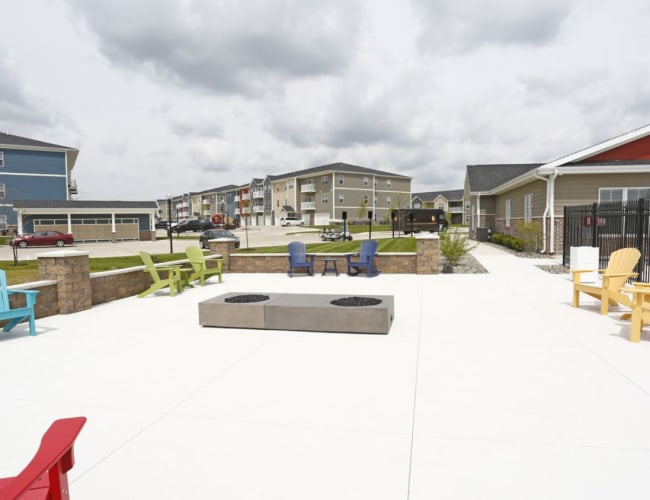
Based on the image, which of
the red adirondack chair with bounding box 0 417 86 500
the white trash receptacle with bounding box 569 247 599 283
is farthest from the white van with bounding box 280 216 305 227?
the red adirondack chair with bounding box 0 417 86 500

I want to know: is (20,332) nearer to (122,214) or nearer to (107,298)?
(107,298)

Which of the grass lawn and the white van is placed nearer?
the grass lawn

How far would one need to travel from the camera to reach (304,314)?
21.9 ft

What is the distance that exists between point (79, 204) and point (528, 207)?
1531 inches

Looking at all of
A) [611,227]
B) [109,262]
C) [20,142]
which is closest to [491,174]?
[611,227]

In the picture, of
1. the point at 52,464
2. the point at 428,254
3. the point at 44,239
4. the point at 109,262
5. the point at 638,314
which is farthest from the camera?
the point at 44,239

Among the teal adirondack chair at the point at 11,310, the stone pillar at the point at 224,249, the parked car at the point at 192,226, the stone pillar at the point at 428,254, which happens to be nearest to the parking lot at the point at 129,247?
the stone pillar at the point at 224,249

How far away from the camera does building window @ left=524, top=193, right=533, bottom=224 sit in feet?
69.1

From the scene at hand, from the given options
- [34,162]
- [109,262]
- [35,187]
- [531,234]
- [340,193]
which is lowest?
[109,262]

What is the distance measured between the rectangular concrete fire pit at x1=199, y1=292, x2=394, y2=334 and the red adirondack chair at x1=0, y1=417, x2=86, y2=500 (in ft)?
15.5

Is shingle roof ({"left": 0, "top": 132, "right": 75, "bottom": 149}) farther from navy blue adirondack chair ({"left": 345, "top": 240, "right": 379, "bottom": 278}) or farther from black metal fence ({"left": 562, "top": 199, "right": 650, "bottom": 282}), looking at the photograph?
black metal fence ({"left": 562, "top": 199, "right": 650, "bottom": 282})

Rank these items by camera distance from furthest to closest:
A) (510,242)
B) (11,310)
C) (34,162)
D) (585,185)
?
(34,162)
(510,242)
(585,185)
(11,310)

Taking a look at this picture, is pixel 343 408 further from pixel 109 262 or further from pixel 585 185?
pixel 109 262

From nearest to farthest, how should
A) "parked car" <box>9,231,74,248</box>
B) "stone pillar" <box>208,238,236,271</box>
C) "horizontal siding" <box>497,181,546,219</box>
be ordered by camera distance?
"stone pillar" <box>208,238,236,271</box>
"horizontal siding" <box>497,181,546,219</box>
"parked car" <box>9,231,74,248</box>
